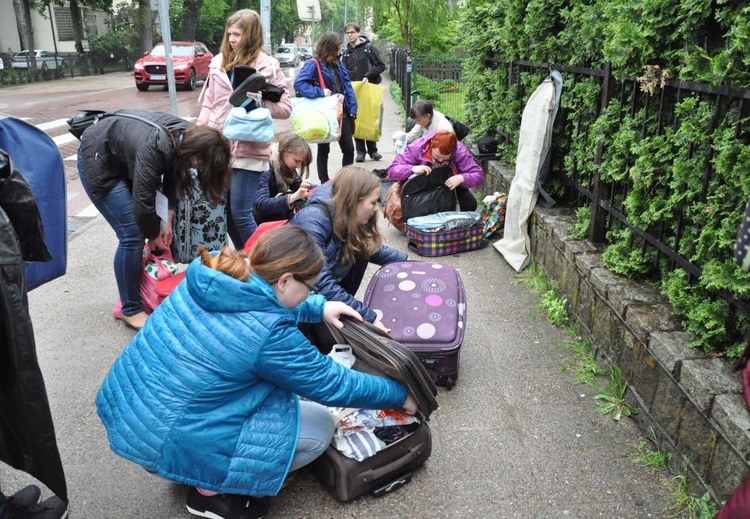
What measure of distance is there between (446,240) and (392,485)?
336cm

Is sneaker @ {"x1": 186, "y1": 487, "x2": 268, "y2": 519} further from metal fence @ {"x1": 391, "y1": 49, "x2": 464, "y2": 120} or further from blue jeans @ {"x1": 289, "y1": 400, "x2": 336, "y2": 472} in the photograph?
metal fence @ {"x1": 391, "y1": 49, "x2": 464, "y2": 120}

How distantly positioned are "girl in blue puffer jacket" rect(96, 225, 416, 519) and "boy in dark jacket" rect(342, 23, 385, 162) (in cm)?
755

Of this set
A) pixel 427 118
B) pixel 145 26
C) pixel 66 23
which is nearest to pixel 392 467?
pixel 427 118

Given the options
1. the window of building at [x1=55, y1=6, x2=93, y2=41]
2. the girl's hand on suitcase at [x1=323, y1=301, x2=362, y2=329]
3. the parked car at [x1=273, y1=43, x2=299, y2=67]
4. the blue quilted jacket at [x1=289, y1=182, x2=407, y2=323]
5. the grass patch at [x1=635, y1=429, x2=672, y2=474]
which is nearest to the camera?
the girl's hand on suitcase at [x1=323, y1=301, x2=362, y2=329]

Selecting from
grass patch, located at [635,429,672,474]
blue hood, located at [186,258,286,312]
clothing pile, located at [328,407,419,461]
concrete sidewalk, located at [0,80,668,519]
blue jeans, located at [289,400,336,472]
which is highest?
blue hood, located at [186,258,286,312]

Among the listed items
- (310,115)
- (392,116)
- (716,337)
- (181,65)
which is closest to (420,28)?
(392,116)

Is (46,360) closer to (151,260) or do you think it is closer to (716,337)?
(151,260)

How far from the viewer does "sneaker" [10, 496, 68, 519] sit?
273 cm

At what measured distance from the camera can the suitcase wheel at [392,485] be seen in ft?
9.58

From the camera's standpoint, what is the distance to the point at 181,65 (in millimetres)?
24156

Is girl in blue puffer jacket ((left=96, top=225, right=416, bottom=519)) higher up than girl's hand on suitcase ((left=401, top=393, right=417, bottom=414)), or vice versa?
girl in blue puffer jacket ((left=96, top=225, right=416, bottom=519))

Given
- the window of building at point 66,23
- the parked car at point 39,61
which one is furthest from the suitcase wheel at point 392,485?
the window of building at point 66,23

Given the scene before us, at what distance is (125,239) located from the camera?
14.2 ft

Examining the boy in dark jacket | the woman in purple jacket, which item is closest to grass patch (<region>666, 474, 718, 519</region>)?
the woman in purple jacket
